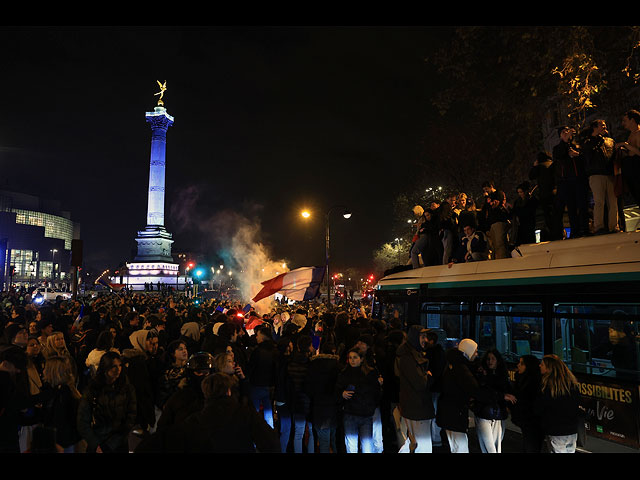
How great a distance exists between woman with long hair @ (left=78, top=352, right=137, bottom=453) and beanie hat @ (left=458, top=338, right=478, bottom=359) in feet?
13.5

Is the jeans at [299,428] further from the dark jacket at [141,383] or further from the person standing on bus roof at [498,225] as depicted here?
the person standing on bus roof at [498,225]

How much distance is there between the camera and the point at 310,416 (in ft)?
22.6

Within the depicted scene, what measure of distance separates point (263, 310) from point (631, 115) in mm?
19396

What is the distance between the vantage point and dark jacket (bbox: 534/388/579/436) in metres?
5.10

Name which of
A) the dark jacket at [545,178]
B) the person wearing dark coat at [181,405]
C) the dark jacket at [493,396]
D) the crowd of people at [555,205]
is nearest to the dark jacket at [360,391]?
the dark jacket at [493,396]

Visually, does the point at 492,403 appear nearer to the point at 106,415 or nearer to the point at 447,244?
the point at 106,415

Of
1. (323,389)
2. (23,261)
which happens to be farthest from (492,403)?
(23,261)

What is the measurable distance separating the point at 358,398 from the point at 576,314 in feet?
11.1

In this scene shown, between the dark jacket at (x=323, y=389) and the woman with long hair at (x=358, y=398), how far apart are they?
262 millimetres

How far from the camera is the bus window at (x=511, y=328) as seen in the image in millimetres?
7340

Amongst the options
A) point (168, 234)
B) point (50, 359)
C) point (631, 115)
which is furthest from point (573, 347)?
point (168, 234)

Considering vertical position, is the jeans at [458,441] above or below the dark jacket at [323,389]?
below

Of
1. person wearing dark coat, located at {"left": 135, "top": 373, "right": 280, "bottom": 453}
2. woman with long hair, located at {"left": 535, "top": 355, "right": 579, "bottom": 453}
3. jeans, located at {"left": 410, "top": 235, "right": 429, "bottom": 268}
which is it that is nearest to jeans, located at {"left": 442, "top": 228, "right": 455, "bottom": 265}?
jeans, located at {"left": 410, "top": 235, "right": 429, "bottom": 268}

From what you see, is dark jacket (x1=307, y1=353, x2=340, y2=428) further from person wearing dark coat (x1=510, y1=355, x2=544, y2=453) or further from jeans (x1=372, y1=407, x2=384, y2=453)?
person wearing dark coat (x1=510, y1=355, x2=544, y2=453)
